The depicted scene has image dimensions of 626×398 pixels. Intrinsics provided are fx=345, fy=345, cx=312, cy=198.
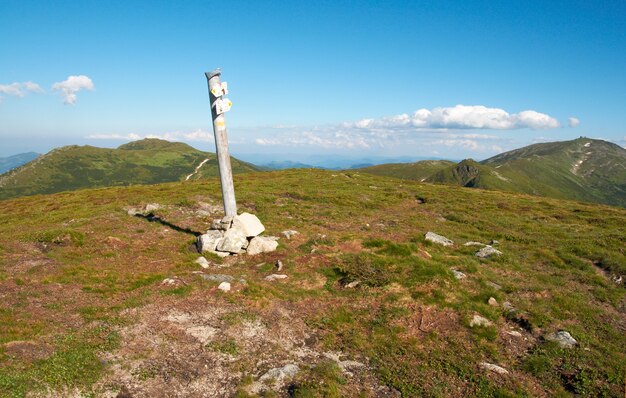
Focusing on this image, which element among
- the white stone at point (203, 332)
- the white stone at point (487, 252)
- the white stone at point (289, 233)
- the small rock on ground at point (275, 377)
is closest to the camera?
the small rock on ground at point (275, 377)

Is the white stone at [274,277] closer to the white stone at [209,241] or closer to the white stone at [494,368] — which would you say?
the white stone at [209,241]

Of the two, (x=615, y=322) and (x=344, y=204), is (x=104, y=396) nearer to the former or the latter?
(x=615, y=322)

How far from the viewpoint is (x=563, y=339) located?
13.2 metres

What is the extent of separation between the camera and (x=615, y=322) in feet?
48.5

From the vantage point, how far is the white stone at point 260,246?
69.9ft

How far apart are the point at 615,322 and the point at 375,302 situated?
10201 mm

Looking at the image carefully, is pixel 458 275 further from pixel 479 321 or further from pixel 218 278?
pixel 218 278

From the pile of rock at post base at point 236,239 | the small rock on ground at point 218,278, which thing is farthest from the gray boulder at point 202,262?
the small rock on ground at point 218,278

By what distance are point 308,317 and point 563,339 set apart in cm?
987

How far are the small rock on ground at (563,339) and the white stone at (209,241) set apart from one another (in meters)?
17.3

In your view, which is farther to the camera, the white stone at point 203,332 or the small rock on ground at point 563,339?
the small rock on ground at point 563,339

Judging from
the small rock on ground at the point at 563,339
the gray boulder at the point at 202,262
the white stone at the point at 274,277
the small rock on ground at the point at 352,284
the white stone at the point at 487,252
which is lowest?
the small rock on ground at the point at 563,339

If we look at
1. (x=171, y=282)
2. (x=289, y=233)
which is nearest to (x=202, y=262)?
(x=171, y=282)

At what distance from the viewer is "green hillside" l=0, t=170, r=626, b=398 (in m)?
10.5
